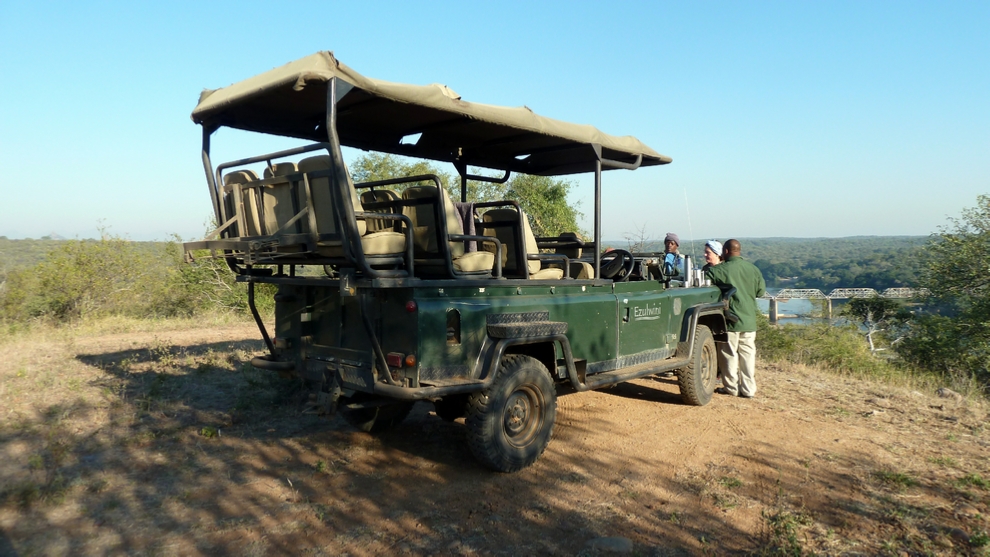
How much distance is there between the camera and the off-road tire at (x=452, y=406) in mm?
4711

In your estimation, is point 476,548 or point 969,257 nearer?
point 476,548

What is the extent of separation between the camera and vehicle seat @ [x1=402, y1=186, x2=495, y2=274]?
4.61 metres

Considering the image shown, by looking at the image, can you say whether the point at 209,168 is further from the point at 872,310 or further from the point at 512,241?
the point at 872,310

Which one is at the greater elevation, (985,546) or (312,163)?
(312,163)

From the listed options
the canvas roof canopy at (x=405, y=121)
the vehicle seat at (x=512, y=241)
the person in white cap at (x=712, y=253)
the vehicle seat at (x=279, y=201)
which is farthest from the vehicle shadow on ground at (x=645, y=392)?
the vehicle seat at (x=279, y=201)

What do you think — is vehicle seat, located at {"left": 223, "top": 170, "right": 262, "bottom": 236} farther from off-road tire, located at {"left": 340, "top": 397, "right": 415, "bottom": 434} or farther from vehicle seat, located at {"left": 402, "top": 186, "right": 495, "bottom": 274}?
off-road tire, located at {"left": 340, "top": 397, "right": 415, "bottom": 434}

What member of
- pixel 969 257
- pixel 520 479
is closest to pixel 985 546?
pixel 520 479

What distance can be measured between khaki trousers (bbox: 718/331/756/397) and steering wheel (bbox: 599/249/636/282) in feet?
5.92

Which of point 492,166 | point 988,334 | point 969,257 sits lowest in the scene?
point 988,334

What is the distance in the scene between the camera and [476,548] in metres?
3.51

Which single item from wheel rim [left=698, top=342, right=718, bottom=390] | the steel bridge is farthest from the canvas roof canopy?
the steel bridge

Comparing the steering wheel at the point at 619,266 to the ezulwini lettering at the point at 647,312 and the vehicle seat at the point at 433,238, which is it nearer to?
the ezulwini lettering at the point at 647,312

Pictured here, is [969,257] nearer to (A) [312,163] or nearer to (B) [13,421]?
(A) [312,163]

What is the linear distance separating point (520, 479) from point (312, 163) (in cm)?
261
